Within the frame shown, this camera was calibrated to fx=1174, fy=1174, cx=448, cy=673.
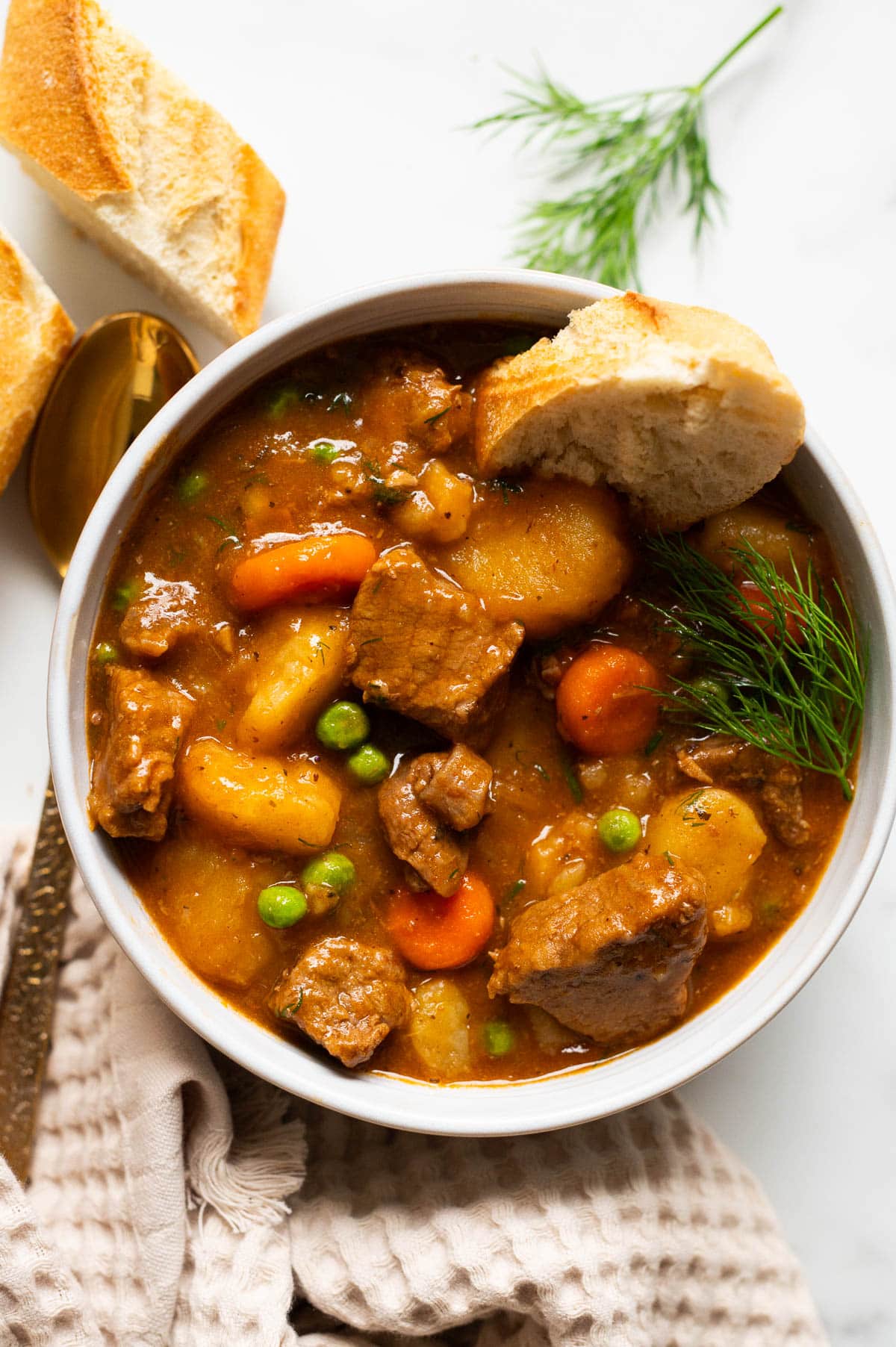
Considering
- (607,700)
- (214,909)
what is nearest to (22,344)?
(214,909)

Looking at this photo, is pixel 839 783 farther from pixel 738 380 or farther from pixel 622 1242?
pixel 622 1242

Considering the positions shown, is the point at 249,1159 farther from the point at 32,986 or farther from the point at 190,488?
the point at 190,488

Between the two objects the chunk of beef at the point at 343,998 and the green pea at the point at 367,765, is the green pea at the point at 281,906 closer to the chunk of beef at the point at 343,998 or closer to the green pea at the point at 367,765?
the chunk of beef at the point at 343,998

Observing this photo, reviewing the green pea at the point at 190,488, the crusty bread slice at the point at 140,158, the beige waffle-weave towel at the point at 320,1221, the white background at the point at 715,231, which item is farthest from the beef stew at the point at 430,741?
the white background at the point at 715,231

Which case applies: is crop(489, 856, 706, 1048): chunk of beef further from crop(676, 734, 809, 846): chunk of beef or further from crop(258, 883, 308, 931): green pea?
crop(258, 883, 308, 931): green pea

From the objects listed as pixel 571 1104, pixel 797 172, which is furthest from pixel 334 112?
pixel 571 1104
